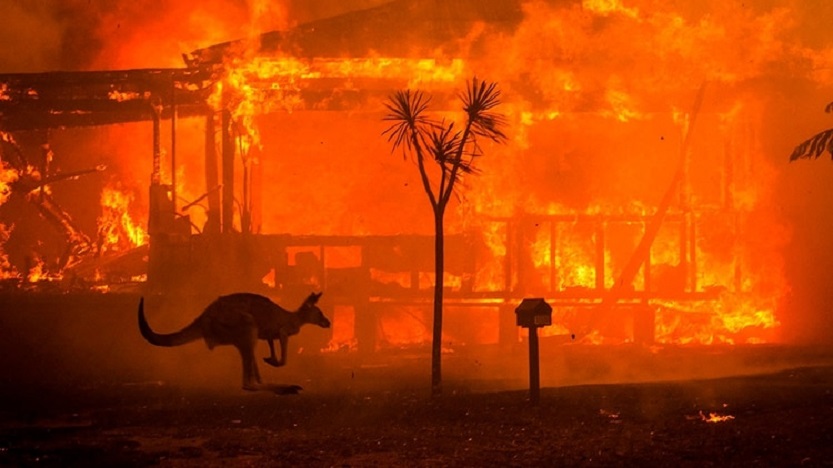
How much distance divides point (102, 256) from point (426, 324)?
7493 millimetres

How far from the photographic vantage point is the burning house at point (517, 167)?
1805 centimetres

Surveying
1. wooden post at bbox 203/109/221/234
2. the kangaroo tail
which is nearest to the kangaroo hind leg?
the kangaroo tail

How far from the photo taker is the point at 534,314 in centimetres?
1077

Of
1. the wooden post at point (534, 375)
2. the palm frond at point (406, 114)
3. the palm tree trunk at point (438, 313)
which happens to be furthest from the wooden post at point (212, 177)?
the wooden post at point (534, 375)

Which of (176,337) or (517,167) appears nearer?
(176,337)

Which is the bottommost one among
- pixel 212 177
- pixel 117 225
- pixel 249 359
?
pixel 249 359

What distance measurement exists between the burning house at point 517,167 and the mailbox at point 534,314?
22.1ft

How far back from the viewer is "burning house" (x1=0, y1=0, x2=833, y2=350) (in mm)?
18047

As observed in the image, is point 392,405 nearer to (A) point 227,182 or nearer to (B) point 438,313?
(B) point 438,313

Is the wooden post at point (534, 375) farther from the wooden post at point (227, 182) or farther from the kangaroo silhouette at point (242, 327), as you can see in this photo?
the wooden post at point (227, 182)

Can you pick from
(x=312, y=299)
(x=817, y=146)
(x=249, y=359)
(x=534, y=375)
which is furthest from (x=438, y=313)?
(x=817, y=146)

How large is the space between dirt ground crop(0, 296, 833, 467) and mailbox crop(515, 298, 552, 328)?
3.18 feet

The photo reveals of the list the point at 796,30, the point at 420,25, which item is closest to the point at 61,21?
the point at 420,25

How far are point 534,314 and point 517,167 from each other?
33.2 ft
